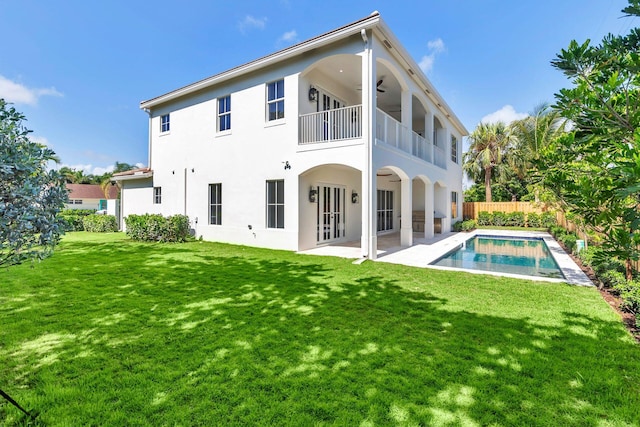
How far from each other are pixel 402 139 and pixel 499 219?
16.6m

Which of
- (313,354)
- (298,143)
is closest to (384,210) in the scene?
(298,143)

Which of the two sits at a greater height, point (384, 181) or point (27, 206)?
point (384, 181)

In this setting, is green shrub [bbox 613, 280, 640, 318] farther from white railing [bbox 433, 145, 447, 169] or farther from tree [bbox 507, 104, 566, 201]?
white railing [bbox 433, 145, 447, 169]

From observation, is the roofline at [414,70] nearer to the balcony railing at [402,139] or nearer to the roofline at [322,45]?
the roofline at [322,45]

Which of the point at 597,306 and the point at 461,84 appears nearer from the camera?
the point at 597,306

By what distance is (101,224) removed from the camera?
19.6 meters

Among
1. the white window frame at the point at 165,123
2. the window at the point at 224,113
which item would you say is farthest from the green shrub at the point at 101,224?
the window at the point at 224,113

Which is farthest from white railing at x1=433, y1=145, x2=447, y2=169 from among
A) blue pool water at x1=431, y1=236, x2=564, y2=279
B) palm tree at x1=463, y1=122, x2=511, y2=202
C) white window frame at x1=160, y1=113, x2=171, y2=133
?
white window frame at x1=160, y1=113, x2=171, y2=133

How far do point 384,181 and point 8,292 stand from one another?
16.8 metres

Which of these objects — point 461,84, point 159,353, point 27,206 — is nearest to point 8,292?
point 159,353

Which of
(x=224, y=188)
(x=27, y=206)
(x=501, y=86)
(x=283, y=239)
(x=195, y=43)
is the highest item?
(x=195, y=43)

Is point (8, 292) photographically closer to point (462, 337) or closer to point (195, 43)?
point (462, 337)

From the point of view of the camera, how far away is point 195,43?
18391 millimetres

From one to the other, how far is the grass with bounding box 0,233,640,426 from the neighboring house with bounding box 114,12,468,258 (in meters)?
5.16
